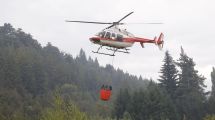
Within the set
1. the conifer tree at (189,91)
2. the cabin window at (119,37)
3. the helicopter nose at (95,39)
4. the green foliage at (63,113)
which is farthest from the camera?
the conifer tree at (189,91)

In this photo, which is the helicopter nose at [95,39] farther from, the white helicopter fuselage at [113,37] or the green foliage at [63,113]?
the green foliage at [63,113]

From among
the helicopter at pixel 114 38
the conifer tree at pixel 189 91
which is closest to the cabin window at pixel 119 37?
the helicopter at pixel 114 38

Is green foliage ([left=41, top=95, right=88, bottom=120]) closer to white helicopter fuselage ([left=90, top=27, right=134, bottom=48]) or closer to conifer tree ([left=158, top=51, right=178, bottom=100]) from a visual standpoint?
white helicopter fuselage ([left=90, top=27, right=134, bottom=48])

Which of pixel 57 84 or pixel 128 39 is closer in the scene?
pixel 128 39

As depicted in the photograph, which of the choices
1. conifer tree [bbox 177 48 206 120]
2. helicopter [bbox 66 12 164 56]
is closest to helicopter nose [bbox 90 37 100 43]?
helicopter [bbox 66 12 164 56]

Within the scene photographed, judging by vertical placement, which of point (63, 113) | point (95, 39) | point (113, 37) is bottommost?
point (63, 113)

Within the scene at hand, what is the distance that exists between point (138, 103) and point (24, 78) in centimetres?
6683

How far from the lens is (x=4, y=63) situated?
152 m

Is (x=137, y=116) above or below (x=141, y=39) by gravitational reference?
below

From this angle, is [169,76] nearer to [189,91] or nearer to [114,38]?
[189,91]

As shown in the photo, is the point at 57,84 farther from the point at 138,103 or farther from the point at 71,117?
the point at 71,117

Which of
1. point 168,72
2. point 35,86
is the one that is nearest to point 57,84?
point 35,86

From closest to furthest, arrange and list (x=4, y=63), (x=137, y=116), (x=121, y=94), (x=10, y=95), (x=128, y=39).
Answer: (x=128, y=39)
(x=137, y=116)
(x=121, y=94)
(x=10, y=95)
(x=4, y=63)

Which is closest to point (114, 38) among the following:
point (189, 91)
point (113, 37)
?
point (113, 37)
